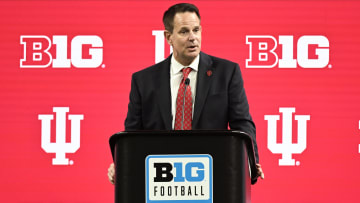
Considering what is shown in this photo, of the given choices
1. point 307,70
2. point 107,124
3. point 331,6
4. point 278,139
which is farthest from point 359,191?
point 107,124

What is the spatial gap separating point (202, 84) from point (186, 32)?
252 mm

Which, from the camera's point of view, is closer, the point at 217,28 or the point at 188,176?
the point at 188,176

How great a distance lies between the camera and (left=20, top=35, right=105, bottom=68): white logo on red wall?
3527 mm

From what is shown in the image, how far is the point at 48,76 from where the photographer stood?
11.6ft

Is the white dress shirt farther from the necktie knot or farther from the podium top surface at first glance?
the podium top surface

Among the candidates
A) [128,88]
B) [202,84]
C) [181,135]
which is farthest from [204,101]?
[128,88]

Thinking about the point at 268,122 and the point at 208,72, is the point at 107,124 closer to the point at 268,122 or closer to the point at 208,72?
the point at 268,122

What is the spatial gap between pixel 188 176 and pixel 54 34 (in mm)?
2217

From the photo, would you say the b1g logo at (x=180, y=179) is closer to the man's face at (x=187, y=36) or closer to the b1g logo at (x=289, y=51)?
the man's face at (x=187, y=36)

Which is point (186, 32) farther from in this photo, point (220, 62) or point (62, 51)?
point (62, 51)

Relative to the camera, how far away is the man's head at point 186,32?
2.22 m

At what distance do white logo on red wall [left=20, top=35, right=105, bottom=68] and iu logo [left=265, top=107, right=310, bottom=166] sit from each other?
109cm

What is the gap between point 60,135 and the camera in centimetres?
354

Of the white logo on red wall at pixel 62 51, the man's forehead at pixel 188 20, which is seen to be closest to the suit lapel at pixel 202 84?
the man's forehead at pixel 188 20
